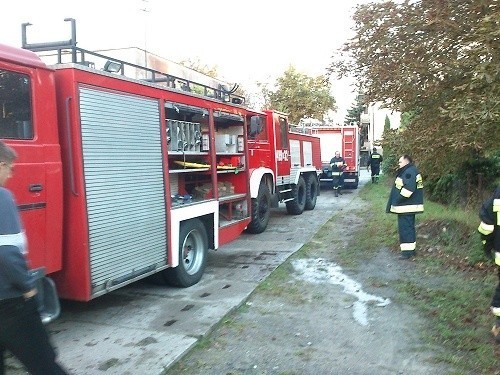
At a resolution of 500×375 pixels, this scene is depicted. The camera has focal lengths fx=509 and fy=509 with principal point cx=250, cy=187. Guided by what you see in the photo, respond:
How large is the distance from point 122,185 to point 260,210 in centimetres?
535

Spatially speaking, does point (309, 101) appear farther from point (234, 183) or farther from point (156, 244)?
point (156, 244)

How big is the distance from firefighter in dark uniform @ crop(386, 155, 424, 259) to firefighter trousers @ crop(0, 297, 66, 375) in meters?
5.96

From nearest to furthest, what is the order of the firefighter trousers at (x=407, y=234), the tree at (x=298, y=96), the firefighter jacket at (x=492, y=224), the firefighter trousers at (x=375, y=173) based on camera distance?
the firefighter jacket at (x=492, y=224), the firefighter trousers at (x=407, y=234), the firefighter trousers at (x=375, y=173), the tree at (x=298, y=96)

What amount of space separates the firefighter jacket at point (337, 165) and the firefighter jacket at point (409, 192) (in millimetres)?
9962

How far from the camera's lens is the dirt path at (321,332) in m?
4.05

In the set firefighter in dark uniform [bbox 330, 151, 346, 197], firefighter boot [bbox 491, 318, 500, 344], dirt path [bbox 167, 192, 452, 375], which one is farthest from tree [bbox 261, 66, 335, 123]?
firefighter boot [bbox 491, 318, 500, 344]

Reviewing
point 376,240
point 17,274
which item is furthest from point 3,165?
point 376,240

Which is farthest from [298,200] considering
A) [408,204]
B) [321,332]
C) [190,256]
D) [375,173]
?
[375,173]

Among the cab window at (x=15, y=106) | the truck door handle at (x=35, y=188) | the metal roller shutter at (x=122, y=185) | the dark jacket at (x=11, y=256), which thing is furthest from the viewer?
the metal roller shutter at (x=122, y=185)

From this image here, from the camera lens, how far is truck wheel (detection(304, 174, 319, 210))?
13836mm

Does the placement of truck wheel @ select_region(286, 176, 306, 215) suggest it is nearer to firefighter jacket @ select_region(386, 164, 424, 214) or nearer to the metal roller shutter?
firefighter jacket @ select_region(386, 164, 424, 214)

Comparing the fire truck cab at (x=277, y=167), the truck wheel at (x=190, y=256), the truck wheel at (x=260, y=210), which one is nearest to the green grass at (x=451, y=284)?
the truck wheel at (x=260, y=210)

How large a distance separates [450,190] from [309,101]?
62.2 feet

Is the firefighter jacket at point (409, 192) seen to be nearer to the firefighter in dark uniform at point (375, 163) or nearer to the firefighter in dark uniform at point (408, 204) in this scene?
the firefighter in dark uniform at point (408, 204)
